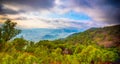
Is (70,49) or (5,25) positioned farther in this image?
(70,49)

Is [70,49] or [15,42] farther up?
[15,42]

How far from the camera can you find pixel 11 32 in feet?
92.7

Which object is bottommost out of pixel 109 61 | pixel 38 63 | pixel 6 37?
pixel 109 61

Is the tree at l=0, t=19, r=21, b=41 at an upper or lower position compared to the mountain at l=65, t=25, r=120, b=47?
upper

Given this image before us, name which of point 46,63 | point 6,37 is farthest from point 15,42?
point 46,63

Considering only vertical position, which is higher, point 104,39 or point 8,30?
point 8,30

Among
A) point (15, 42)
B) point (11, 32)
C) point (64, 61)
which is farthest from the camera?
point (15, 42)

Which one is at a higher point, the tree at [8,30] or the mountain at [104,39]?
the tree at [8,30]

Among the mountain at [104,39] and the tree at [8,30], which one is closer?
the tree at [8,30]

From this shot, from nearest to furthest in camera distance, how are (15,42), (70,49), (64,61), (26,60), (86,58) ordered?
(26,60)
(64,61)
(86,58)
(15,42)
(70,49)

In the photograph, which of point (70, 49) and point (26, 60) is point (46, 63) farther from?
point (70, 49)

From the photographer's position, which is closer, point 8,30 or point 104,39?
point 8,30

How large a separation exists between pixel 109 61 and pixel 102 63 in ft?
8.23

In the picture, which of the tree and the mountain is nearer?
the tree
